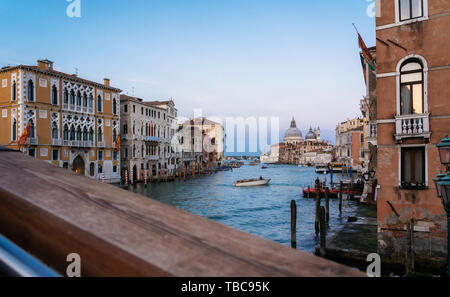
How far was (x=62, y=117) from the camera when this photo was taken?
26203 millimetres

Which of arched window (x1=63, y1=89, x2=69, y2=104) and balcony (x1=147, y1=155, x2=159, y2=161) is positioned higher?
arched window (x1=63, y1=89, x2=69, y2=104)

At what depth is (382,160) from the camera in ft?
26.9

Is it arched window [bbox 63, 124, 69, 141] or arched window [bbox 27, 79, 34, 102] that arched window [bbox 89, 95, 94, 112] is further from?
arched window [bbox 27, 79, 34, 102]

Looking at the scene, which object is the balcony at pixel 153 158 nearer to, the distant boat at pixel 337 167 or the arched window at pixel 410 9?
the arched window at pixel 410 9

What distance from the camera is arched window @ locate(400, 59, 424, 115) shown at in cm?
785

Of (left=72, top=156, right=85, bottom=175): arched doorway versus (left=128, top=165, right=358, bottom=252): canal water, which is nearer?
(left=128, top=165, right=358, bottom=252): canal water

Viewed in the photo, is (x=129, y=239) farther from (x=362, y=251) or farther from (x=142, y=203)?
(x=362, y=251)

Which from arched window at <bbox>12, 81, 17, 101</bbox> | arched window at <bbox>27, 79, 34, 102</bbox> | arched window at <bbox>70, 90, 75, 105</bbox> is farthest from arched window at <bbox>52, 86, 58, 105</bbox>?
arched window at <bbox>12, 81, 17, 101</bbox>

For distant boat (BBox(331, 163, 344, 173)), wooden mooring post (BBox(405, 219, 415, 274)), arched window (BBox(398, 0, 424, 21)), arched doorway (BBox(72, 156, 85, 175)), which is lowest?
distant boat (BBox(331, 163, 344, 173))

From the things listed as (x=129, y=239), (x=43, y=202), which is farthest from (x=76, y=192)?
(x=129, y=239)

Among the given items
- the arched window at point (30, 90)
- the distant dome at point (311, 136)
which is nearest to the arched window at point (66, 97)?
the arched window at point (30, 90)

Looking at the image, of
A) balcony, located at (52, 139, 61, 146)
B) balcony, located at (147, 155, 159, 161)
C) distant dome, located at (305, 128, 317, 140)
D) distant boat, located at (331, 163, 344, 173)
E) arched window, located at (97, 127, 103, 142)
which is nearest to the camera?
balcony, located at (52, 139, 61, 146)

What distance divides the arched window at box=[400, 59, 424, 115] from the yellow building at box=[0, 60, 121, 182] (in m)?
21.6

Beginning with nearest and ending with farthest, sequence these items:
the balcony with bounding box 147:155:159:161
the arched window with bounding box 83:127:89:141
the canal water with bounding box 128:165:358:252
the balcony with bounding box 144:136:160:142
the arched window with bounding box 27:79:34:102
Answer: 1. the canal water with bounding box 128:165:358:252
2. the arched window with bounding box 27:79:34:102
3. the arched window with bounding box 83:127:89:141
4. the balcony with bounding box 144:136:160:142
5. the balcony with bounding box 147:155:159:161
